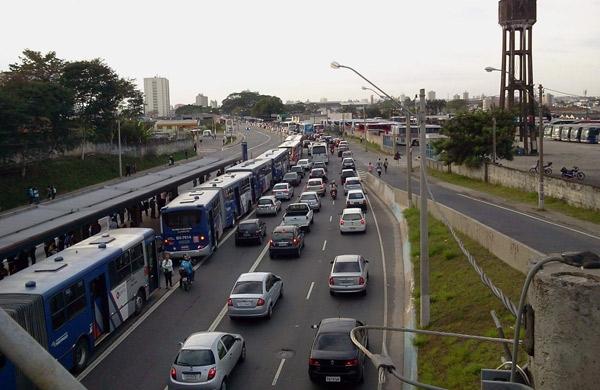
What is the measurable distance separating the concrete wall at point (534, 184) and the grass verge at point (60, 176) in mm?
35514

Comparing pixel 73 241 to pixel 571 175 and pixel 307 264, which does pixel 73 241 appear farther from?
pixel 571 175

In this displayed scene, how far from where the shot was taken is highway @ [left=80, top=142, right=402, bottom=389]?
1530 centimetres

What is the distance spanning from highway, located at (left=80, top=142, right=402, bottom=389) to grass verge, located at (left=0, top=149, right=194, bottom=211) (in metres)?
26.3

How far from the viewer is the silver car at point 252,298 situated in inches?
749

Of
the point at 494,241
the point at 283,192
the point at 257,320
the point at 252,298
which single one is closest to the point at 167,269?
the point at 257,320

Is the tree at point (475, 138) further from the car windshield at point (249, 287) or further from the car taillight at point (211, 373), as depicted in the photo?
the car taillight at point (211, 373)

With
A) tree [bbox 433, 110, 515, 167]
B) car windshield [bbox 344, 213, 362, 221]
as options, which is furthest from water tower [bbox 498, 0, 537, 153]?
car windshield [bbox 344, 213, 362, 221]

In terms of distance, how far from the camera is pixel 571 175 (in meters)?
42.9

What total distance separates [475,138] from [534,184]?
1368cm

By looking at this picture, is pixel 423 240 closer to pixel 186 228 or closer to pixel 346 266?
pixel 346 266

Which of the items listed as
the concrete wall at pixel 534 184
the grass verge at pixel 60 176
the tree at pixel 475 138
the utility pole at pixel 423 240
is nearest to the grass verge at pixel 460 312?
the utility pole at pixel 423 240

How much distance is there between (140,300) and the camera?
67.9ft

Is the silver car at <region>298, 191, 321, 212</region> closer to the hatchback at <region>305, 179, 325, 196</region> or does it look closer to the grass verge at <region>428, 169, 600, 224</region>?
the hatchback at <region>305, 179, 325, 196</region>

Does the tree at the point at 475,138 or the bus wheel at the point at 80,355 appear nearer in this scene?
the bus wheel at the point at 80,355
